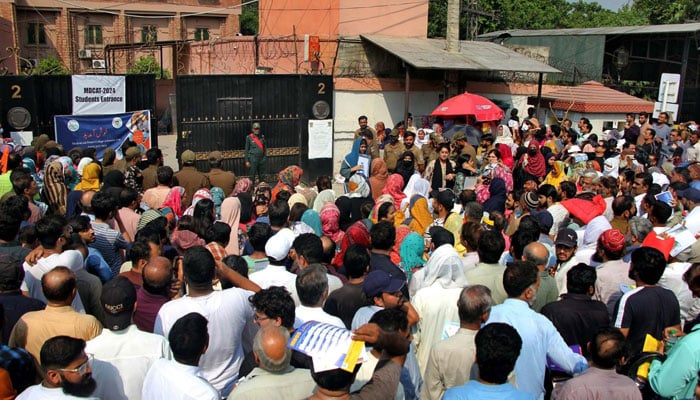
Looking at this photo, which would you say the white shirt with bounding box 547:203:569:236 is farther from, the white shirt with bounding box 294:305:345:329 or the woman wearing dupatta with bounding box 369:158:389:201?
the white shirt with bounding box 294:305:345:329

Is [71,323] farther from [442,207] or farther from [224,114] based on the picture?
[224,114]

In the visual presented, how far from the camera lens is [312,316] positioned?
13.3 ft

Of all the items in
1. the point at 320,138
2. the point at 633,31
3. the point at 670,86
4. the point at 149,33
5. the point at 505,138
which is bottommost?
the point at 320,138

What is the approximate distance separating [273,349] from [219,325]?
3.37 feet

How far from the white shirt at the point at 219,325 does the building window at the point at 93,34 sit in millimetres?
32298

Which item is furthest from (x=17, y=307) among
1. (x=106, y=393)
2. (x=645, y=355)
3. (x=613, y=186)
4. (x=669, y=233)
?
(x=613, y=186)

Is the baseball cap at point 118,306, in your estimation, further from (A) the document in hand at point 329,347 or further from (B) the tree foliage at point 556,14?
(B) the tree foliage at point 556,14

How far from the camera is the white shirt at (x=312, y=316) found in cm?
402

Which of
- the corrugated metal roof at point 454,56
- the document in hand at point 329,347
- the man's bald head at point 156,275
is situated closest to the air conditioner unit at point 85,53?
the corrugated metal roof at point 454,56

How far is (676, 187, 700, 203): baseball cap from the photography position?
7.61 meters

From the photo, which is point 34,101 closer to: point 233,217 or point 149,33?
point 233,217

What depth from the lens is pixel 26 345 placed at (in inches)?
153

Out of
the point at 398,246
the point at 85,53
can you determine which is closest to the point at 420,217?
the point at 398,246

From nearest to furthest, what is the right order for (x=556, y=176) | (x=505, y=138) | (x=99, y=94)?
(x=556, y=176) < (x=99, y=94) < (x=505, y=138)
